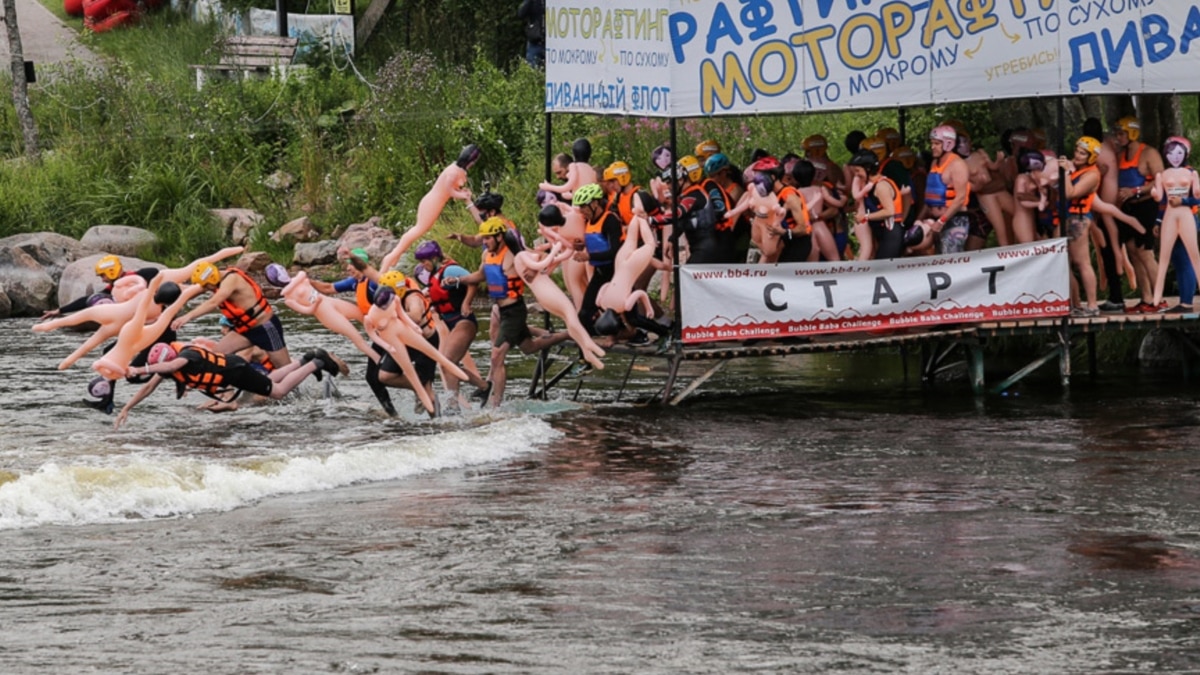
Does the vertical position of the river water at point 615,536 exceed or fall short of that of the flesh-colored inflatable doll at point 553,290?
it falls short

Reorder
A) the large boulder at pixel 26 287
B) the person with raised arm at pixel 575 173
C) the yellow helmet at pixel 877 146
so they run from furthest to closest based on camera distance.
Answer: the large boulder at pixel 26 287 → the person with raised arm at pixel 575 173 → the yellow helmet at pixel 877 146

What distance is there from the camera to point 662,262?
17469mm

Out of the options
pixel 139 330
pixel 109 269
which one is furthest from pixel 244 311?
pixel 109 269

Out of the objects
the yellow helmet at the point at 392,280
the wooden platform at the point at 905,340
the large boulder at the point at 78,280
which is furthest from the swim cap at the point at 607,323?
the large boulder at the point at 78,280

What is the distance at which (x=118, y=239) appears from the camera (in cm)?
3025

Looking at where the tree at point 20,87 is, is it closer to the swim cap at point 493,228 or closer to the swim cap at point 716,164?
the swim cap at point 493,228

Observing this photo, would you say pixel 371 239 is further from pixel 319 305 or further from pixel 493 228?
pixel 493 228

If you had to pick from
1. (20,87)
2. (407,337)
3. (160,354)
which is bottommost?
(160,354)

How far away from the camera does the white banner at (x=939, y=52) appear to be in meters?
16.4

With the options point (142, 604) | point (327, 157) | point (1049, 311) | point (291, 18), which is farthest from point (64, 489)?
point (291, 18)

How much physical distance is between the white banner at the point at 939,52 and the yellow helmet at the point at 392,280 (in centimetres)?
252

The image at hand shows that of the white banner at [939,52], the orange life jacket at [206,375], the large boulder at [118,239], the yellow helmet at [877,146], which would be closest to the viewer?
the white banner at [939,52]

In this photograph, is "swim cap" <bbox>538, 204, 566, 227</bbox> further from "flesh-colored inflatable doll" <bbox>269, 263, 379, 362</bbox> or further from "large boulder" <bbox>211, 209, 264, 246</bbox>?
"large boulder" <bbox>211, 209, 264, 246</bbox>

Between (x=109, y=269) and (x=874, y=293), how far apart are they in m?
6.80
